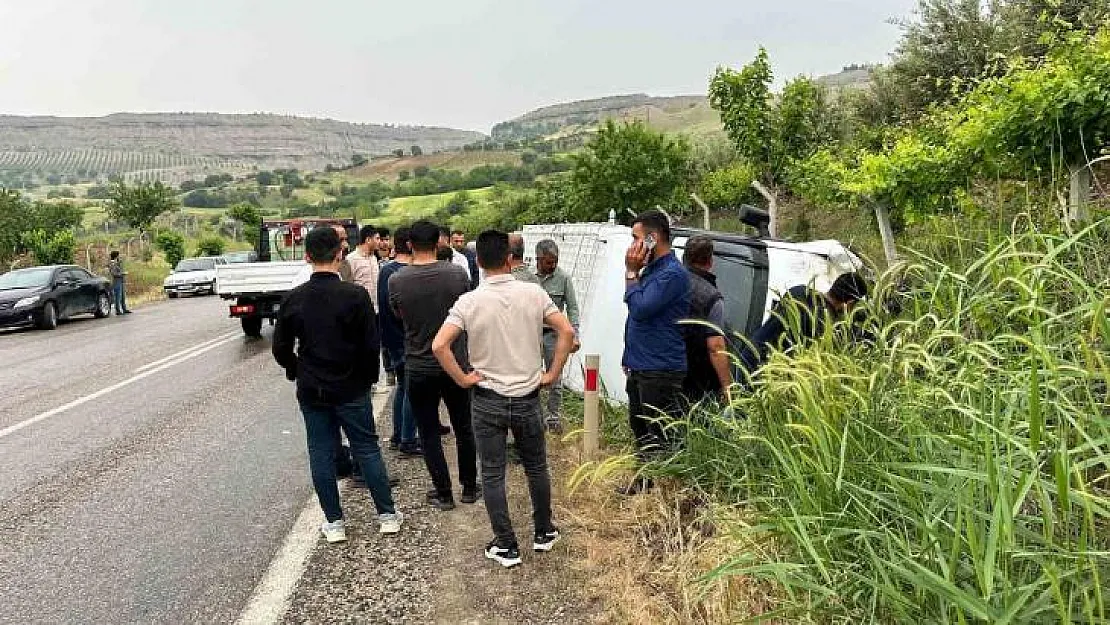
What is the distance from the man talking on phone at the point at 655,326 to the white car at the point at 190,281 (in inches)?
1022

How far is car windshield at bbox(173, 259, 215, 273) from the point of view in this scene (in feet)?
95.0

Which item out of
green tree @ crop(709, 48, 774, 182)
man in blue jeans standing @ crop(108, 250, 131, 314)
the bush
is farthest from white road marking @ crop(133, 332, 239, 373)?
the bush

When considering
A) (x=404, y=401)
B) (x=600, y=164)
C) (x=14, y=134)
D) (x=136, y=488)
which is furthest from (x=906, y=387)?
(x=14, y=134)

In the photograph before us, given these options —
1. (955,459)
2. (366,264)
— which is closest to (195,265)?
(366,264)

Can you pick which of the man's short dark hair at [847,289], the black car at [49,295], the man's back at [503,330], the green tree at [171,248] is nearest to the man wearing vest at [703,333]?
the man's short dark hair at [847,289]

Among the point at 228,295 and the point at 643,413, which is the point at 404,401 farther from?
the point at 228,295

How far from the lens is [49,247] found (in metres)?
32.1

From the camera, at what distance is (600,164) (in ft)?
95.4

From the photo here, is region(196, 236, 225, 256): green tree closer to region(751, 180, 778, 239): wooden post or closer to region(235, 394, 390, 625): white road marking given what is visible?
region(751, 180, 778, 239): wooden post

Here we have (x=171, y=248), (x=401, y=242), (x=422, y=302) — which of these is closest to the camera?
(x=422, y=302)

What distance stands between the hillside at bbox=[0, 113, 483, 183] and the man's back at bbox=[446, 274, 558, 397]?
149997 millimetres

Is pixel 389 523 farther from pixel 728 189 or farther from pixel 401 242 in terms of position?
pixel 728 189

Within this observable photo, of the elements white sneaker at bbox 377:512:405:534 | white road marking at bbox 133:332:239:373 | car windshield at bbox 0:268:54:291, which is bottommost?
white sneaker at bbox 377:512:405:534

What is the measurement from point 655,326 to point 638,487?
0.98 metres
